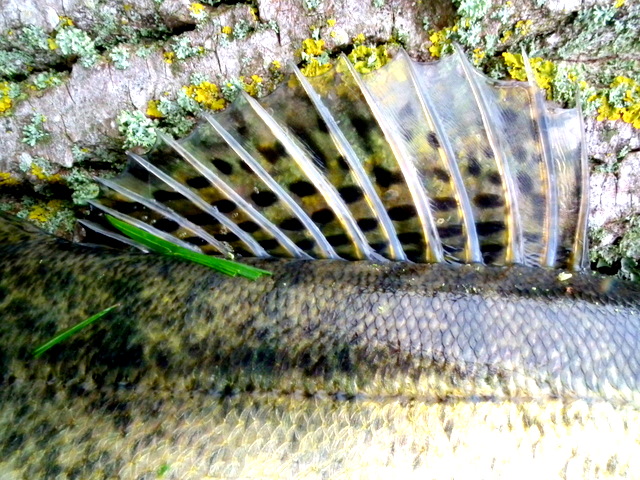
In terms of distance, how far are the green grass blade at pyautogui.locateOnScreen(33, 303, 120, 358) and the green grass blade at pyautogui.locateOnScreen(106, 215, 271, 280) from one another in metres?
0.24

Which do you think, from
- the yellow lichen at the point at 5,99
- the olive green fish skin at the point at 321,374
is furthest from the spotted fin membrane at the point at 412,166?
the yellow lichen at the point at 5,99

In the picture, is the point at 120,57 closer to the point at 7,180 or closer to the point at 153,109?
the point at 153,109

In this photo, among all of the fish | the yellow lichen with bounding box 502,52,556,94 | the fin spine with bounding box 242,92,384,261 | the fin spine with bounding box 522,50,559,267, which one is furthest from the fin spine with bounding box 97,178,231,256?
the yellow lichen with bounding box 502,52,556,94

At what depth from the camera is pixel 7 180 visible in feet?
6.60

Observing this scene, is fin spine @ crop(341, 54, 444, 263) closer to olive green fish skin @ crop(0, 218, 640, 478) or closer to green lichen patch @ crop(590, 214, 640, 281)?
olive green fish skin @ crop(0, 218, 640, 478)

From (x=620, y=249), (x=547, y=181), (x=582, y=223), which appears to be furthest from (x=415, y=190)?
(x=620, y=249)

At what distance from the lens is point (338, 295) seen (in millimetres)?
1511

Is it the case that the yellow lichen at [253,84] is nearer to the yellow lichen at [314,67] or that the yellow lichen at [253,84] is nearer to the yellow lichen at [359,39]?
the yellow lichen at [314,67]

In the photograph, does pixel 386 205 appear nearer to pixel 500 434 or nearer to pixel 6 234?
pixel 500 434

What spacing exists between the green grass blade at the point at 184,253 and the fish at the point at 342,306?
0.08 feet

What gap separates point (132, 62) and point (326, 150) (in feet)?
2.54

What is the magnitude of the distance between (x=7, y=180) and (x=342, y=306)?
1.31m

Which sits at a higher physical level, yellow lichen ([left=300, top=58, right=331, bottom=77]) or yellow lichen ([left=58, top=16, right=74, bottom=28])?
yellow lichen ([left=58, top=16, right=74, bottom=28])

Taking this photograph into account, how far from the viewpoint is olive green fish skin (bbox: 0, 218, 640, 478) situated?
1319mm
